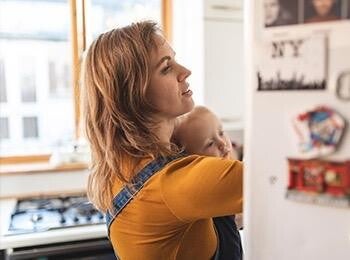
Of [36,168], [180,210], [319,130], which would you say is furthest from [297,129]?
[36,168]

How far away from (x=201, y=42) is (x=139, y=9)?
471mm

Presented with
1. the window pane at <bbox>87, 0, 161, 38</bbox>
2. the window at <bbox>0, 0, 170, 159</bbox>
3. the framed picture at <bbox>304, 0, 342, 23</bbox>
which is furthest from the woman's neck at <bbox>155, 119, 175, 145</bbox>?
the window pane at <bbox>87, 0, 161, 38</bbox>

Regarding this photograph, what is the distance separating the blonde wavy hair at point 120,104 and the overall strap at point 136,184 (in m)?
0.02

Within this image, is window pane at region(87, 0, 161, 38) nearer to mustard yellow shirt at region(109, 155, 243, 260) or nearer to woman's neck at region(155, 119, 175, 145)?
woman's neck at region(155, 119, 175, 145)

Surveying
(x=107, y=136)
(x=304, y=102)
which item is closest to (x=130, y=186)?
(x=107, y=136)

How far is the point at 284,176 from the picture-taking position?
562 mm

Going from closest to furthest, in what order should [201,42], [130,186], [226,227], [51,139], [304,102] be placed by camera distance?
[304,102]
[130,186]
[226,227]
[201,42]
[51,139]

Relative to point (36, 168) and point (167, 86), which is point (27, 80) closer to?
point (36, 168)

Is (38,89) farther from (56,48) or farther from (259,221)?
(259,221)

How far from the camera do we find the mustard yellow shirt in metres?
0.72

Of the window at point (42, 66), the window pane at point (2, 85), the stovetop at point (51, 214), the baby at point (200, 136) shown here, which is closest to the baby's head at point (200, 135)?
the baby at point (200, 136)

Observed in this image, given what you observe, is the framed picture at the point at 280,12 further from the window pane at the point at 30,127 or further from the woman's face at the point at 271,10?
the window pane at the point at 30,127

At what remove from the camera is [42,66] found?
2361 mm

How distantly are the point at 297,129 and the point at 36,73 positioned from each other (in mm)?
2046
